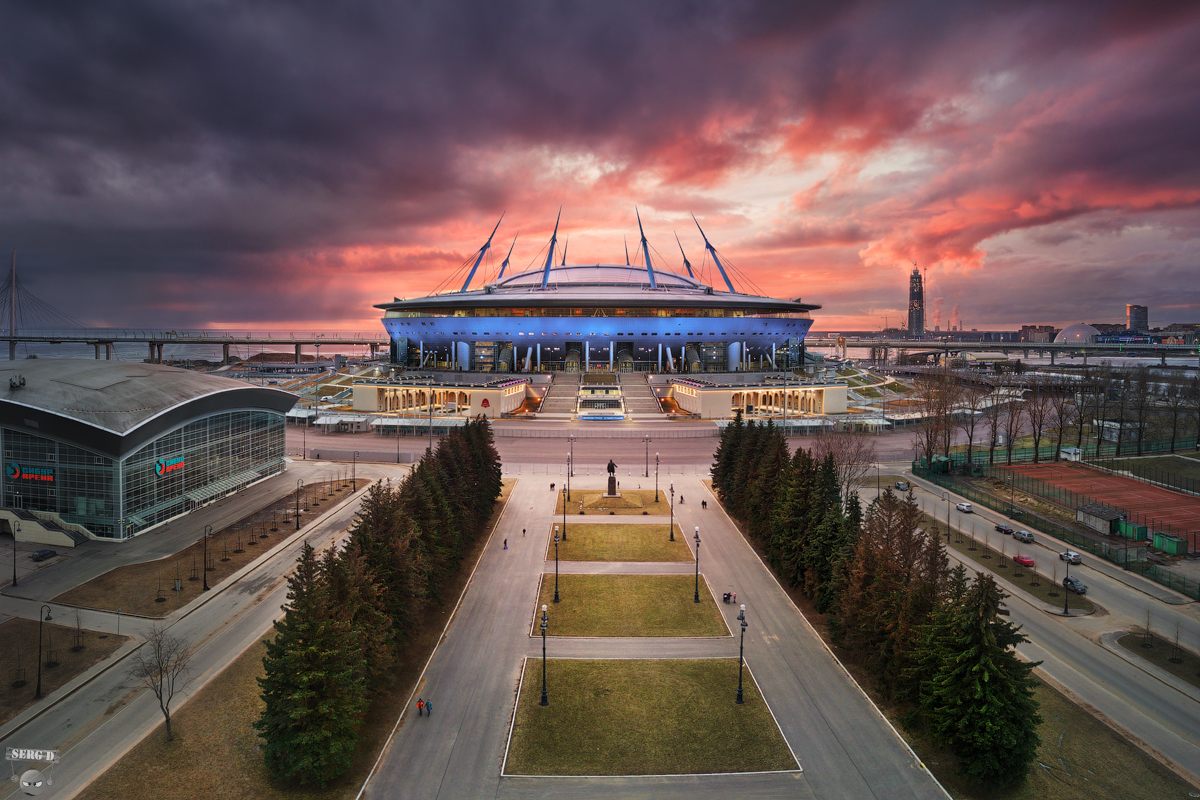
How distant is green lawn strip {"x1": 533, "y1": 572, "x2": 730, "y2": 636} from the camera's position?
23.9 meters

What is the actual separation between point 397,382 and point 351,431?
54.7ft

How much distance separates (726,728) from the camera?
17.9 m

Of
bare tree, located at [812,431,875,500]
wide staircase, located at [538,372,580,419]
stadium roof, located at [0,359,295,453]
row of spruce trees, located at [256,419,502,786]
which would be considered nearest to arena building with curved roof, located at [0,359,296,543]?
stadium roof, located at [0,359,295,453]

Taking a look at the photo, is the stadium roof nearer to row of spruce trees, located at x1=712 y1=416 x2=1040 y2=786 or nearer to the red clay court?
row of spruce trees, located at x1=712 y1=416 x2=1040 y2=786

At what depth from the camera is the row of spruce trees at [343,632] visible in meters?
15.2

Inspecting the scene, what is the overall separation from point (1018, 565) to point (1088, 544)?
6002mm

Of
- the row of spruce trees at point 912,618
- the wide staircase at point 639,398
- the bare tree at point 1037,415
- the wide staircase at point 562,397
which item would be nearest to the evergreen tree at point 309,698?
the row of spruce trees at point 912,618

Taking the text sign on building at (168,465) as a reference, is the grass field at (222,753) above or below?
below

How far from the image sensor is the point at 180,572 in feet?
92.5

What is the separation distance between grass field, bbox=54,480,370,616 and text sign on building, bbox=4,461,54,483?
8.05m

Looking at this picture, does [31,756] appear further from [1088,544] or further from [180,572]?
[1088,544]

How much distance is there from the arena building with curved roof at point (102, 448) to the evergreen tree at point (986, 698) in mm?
37012

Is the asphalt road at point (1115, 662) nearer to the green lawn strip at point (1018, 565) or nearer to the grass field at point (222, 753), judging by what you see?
the green lawn strip at point (1018, 565)

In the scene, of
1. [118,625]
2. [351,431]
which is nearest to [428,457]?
[118,625]
